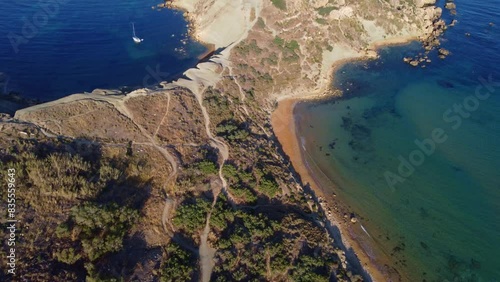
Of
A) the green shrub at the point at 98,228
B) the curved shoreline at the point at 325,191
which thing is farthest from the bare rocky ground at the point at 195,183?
the curved shoreline at the point at 325,191

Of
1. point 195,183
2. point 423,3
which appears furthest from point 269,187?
point 423,3

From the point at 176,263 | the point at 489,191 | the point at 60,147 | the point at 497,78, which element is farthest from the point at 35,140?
the point at 497,78

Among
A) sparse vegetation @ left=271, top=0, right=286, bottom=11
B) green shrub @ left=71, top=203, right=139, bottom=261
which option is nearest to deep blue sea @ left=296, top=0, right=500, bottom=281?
sparse vegetation @ left=271, top=0, right=286, bottom=11

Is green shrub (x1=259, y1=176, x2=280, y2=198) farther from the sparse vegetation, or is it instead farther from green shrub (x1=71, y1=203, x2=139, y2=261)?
the sparse vegetation

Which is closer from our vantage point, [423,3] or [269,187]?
[269,187]

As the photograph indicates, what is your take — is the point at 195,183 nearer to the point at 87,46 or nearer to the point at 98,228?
the point at 98,228

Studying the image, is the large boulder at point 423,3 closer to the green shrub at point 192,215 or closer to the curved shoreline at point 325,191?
the curved shoreline at point 325,191
